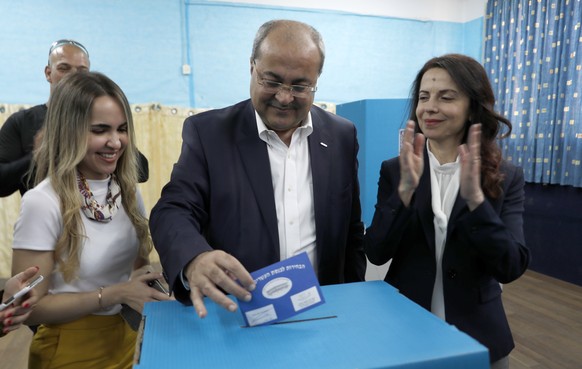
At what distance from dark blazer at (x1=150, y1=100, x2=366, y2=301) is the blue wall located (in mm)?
3451

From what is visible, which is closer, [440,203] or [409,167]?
[409,167]

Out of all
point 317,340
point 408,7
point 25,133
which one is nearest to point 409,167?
point 317,340

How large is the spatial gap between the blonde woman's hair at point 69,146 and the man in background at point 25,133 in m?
0.62

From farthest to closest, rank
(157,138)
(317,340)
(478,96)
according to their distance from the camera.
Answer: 1. (157,138)
2. (478,96)
3. (317,340)

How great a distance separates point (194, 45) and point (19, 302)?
12.9ft

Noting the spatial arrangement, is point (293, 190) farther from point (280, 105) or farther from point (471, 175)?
point (471, 175)

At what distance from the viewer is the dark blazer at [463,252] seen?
111 centimetres

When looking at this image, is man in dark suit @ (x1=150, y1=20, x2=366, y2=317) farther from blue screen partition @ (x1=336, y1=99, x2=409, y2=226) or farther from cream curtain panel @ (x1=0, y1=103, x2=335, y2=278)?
cream curtain panel @ (x1=0, y1=103, x2=335, y2=278)

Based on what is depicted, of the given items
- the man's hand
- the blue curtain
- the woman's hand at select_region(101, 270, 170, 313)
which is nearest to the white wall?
the blue curtain

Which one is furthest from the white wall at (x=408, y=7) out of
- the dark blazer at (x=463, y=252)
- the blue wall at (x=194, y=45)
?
Result: the dark blazer at (x=463, y=252)

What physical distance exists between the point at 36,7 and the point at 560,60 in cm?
507

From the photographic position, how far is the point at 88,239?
1176mm

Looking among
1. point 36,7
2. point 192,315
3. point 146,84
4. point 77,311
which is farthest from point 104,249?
point 36,7

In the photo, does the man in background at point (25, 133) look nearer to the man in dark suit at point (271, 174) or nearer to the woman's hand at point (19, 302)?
the man in dark suit at point (271, 174)
